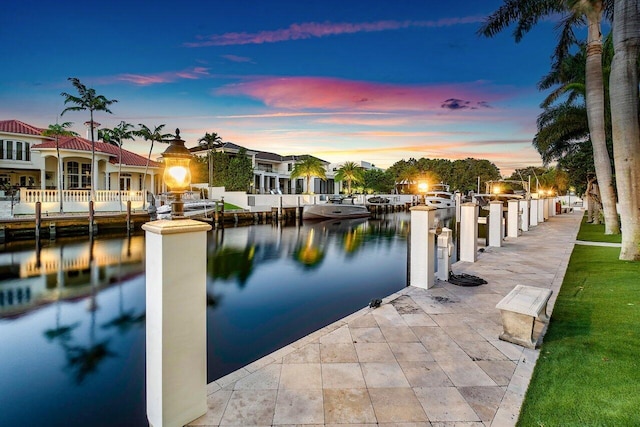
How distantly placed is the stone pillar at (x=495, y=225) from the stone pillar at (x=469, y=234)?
2707mm

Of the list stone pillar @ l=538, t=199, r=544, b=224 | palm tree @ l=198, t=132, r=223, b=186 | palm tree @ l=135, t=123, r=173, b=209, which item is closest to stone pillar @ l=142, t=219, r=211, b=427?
stone pillar @ l=538, t=199, r=544, b=224

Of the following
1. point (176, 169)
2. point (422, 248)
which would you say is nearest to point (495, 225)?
point (422, 248)

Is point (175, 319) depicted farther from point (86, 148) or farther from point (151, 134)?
point (151, 134)

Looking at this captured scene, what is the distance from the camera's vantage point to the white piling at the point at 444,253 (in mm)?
6773

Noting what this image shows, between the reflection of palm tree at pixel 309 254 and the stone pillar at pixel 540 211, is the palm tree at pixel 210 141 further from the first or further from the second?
the stone pillar at pixel 540 211

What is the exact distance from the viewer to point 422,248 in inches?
249

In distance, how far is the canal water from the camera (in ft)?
14.3

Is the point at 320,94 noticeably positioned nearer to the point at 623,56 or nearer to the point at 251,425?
the point at 623,56

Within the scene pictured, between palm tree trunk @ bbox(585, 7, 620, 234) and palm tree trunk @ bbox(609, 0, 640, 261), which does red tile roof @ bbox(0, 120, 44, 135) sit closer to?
palm tree trunk @ bbox(609, 0, 640, 261)

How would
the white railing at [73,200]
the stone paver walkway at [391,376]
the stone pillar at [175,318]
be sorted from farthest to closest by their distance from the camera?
the white railing at [73,200] → the stone paver walkway at [391,376] → the stone pillar at [175,318]

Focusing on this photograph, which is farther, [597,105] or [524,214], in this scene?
[524,214]

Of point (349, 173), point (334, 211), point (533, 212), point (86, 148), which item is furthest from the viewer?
point (349, 173)

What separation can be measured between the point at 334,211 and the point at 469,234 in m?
24.1

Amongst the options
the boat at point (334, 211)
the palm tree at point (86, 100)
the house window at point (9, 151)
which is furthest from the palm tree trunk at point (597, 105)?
the house window at point (9, 151)
